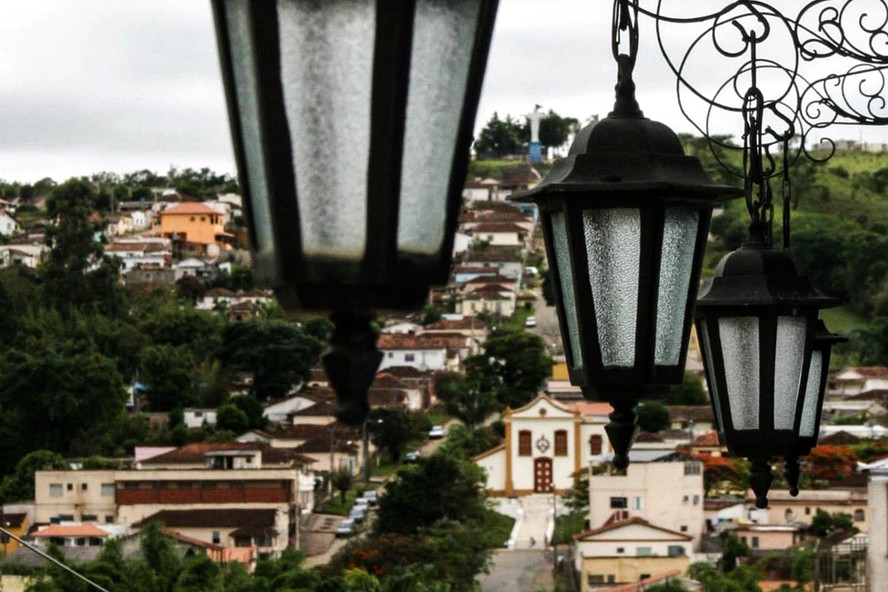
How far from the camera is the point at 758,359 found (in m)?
4.66

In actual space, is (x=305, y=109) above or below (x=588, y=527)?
above

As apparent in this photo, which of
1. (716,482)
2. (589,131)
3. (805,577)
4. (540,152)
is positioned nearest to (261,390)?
(716,482)

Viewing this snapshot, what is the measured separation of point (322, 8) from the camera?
1.92 metres

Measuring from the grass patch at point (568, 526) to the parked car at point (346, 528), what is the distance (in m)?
4.62

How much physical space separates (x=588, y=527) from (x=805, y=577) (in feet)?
38.5

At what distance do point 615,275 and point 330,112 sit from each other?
1581mm

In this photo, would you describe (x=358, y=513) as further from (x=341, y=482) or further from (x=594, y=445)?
(x=594, y=445)

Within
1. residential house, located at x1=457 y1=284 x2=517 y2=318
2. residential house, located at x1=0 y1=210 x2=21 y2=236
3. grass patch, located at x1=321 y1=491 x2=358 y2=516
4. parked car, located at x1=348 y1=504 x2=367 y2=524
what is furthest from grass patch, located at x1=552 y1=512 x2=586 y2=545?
residential house, located at x1=0 y1=210 x2=21 y2=236

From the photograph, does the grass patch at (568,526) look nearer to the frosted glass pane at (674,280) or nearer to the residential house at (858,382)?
the residential house at (858,382)

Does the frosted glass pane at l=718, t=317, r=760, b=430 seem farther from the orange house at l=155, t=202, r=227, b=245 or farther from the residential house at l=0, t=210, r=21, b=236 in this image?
the residential house at l=0, t=210, r=21, b=236

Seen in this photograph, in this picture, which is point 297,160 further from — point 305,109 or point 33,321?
point 33,321

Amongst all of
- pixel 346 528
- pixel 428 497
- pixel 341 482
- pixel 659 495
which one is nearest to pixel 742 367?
pixel 428 497

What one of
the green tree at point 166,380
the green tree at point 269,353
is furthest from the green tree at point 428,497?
the green tree at point 269,353

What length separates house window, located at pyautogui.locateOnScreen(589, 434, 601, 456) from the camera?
56.9 metres
